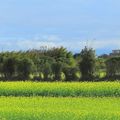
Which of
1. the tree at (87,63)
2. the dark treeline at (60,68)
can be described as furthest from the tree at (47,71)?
the tree at (87,63)

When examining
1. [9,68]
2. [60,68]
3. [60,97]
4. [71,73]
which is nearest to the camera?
[60,97]

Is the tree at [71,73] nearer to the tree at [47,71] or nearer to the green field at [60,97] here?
the tree at [47,71]

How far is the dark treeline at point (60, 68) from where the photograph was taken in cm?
4447

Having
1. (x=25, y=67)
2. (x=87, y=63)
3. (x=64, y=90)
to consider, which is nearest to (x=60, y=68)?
(x=87, y=63)

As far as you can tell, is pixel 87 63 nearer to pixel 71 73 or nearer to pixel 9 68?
pixel 71 73

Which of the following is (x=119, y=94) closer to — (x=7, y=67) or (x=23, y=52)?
(x=7, y=67)

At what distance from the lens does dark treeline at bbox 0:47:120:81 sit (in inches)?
1751

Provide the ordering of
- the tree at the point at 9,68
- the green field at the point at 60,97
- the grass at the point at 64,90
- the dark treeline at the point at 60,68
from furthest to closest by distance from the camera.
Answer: the tree at the point at 9,68 < the dark treeline at the point at 60,68 < the grass at the point at 64,90 < the green field at the point at 60,97

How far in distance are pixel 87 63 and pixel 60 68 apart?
213cm

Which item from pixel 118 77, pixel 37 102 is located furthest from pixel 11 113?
pixel 118 77

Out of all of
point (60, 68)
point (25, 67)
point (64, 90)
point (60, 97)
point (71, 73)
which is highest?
point (25, 67)

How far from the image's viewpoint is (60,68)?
148 ft

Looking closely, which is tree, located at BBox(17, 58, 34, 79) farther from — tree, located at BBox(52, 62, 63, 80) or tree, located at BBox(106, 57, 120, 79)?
tree, located at BBox(106, 57, 120, 79)

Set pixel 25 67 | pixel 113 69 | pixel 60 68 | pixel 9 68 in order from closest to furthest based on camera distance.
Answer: pixel 113 69, pixel 60 68, pixel 25 67, pixel 9 68
